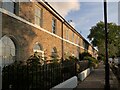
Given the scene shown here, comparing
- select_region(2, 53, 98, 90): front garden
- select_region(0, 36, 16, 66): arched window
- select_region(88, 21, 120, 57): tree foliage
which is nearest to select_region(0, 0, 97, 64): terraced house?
select_region(0, 36, 16, 66): arched window

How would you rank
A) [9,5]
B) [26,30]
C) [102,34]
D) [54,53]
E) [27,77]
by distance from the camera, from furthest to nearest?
[102,34] → [54,53] → [26,30] → [9,5] → [27,77]

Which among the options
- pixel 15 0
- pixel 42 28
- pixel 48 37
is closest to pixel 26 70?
pixel 15 0

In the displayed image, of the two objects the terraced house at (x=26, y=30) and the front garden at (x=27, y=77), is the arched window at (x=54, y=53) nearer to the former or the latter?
the terraced house at (x=26, y=30)

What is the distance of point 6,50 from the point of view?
13398mm

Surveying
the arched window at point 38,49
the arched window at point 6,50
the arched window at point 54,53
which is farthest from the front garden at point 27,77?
the arched window at point 54,53

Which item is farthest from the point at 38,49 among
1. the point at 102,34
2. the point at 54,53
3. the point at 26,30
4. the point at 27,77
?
the point at 102,34

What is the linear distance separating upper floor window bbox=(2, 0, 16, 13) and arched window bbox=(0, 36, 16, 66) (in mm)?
1515

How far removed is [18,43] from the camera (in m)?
14.4

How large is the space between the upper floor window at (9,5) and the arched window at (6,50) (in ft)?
4.97

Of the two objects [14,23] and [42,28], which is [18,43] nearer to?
[14,23]

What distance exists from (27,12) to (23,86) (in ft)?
26.0

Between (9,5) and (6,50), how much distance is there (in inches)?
93.9

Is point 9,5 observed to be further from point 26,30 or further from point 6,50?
point 6,50

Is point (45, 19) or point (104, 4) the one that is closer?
point (104, 4)
